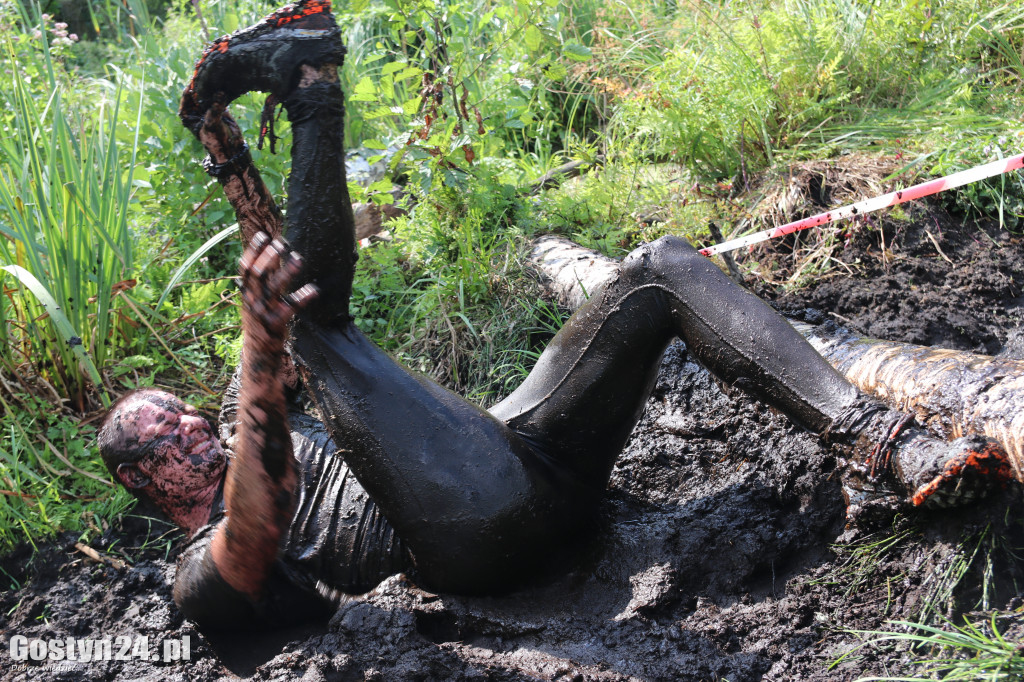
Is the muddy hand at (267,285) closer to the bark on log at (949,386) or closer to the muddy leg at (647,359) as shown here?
the muddy leg at (647,359)

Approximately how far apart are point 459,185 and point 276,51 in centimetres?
160

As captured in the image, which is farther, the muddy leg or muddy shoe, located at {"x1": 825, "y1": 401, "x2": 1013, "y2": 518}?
the muddy leg

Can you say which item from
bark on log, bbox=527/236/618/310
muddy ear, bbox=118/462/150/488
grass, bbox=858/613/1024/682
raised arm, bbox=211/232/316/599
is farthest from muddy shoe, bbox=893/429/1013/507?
muddy ear, bbox=118/462/150/488

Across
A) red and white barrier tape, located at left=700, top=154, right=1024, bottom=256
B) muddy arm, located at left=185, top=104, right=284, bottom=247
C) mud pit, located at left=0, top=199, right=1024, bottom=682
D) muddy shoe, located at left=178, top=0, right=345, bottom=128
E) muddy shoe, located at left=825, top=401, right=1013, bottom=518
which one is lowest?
mud pit, located at left=0, top=199, right=1024, bottom=682

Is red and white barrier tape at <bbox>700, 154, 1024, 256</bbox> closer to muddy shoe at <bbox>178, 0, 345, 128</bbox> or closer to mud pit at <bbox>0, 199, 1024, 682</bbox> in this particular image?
mud pit at <bbox>0, 199, 1024, 682</bbox>

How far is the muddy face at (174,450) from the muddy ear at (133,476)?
0.02 metres

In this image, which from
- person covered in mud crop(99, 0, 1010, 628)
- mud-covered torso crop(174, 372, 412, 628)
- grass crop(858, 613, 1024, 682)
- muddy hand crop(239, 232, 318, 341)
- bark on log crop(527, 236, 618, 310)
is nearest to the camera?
grass crop(858, 613, 1024, 682)

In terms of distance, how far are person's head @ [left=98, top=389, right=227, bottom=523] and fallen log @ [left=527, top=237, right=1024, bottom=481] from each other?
4.82ft

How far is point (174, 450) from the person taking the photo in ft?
8.41

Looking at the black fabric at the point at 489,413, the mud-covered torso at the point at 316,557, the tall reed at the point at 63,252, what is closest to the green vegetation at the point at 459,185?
the tall reed at the point at 63,252

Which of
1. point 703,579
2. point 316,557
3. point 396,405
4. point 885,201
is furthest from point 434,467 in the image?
point 885,201

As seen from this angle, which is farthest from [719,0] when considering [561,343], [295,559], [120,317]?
[295,559]

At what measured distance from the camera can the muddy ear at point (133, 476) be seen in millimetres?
2578

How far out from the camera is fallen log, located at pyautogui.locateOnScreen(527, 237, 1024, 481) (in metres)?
1.78
